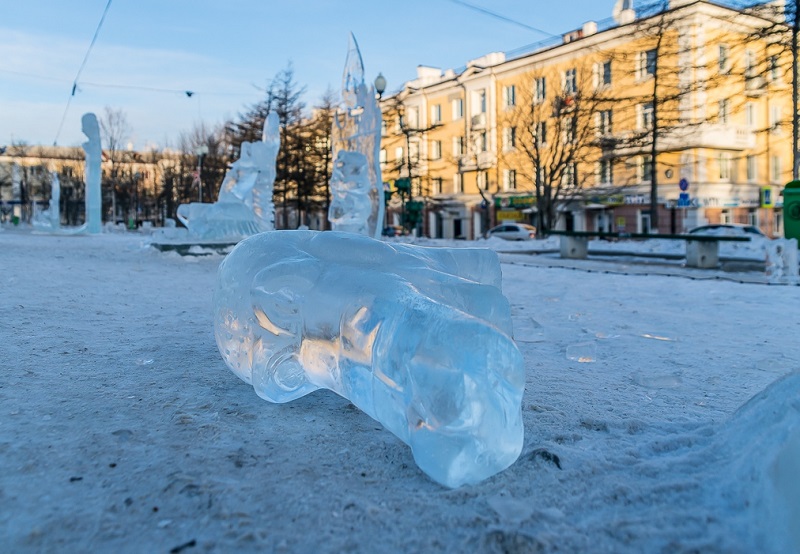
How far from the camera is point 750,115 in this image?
113 feet

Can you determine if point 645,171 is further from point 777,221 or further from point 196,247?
point 196,247

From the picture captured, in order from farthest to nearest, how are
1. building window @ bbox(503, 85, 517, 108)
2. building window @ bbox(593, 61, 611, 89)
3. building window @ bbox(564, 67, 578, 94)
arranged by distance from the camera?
building window @ bbox(503, 85, 517, 108) < building window @ bbox(564, 67, 578, 94) < building window @ bbox(593, 61, 611, 89)

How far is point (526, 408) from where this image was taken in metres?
2.98

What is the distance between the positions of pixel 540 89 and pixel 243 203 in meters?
27.8

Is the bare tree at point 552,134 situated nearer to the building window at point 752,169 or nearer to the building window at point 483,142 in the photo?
the building window at point 483,142

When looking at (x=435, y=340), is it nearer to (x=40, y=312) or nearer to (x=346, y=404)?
(x=346, y=404)

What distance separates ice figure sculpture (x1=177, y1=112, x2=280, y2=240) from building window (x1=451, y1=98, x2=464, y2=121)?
30092 millimetres

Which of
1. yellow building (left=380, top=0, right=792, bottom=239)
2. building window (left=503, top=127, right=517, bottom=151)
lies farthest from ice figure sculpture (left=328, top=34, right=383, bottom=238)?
building window (left=503, top=127, right=517, bottom=151)

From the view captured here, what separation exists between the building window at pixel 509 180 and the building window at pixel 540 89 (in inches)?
226

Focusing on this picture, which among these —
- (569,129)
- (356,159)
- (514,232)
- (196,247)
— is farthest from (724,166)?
(196,247)

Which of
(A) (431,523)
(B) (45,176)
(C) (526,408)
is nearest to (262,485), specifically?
(A) (431,523)

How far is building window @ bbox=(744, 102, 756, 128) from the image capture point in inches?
1341

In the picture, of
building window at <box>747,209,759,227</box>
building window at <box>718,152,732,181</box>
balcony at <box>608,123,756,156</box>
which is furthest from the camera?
building window at <box>747,209,759,227</box>

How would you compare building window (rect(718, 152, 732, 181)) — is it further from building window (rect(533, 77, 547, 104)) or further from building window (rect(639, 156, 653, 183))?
building window (rect(533, 77, 547, 104))
